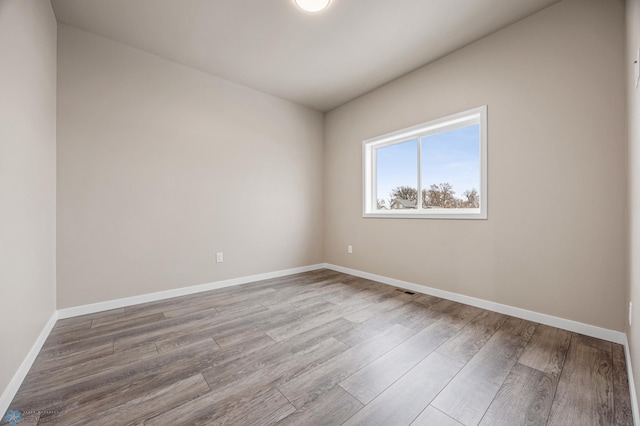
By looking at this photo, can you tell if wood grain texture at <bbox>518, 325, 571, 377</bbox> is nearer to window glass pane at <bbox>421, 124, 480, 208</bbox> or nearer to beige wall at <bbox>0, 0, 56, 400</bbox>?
window glass pane at <bbox>421, 124, 480, 208</bbox>

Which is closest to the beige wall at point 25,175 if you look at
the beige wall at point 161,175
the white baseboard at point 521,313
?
the beige wall at point 161,175

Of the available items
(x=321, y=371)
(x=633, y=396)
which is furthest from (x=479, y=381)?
(x=321, y=371)

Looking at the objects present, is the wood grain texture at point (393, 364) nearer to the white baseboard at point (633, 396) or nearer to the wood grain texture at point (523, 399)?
the wood grain texture at point (523, 399)

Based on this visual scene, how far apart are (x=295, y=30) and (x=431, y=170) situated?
209 centimetres

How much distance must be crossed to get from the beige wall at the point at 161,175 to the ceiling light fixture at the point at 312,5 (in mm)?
1593

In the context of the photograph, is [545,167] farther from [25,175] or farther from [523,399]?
[25,175]

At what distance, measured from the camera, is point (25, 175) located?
61.4 inches

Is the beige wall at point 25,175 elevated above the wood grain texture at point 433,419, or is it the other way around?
the beige wall at point 25,175

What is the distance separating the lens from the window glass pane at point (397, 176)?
3291 mm

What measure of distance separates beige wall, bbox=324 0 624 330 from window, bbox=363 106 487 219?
0.11m

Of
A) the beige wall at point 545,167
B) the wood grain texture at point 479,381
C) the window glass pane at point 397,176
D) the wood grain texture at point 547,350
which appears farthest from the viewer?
the window glass pane at point 397,176

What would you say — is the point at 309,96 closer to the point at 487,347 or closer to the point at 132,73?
the point at 132,73

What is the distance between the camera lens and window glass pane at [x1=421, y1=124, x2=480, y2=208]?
271 centimetres

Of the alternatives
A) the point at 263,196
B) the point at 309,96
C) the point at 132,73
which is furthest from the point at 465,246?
the point at 132,73
